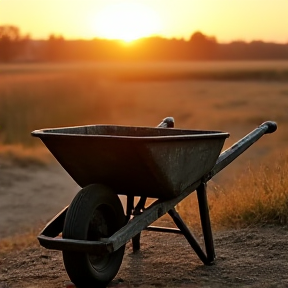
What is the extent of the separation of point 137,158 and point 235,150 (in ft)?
4.37

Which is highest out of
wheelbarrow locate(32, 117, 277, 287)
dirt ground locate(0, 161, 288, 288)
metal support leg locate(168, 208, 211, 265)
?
wheelbarrow locate(32, 117, 277, 287)

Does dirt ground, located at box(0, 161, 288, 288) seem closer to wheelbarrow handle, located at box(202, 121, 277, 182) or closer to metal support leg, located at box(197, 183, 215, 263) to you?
metal support leg, located at box(197, 183, 215, 263)

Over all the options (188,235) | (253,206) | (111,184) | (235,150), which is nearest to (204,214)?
Result: (188,235)

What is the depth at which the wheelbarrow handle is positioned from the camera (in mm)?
4610

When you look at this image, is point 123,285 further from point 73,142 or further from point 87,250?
point 73,142

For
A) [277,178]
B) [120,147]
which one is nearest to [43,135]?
[120,147]

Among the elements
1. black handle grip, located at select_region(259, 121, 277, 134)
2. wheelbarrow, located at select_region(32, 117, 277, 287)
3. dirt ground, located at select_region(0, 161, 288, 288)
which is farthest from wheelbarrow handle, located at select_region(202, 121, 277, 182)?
dirt ground, located at select_region(0, 161, 288, 288)

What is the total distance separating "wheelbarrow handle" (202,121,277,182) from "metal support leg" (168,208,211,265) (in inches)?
13.3

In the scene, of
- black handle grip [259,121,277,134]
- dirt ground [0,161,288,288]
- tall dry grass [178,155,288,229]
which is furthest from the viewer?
tall dry grass [178,155,288,229]

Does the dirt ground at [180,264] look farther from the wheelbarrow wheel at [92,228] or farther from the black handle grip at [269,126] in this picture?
the black handle grip at [269,126]

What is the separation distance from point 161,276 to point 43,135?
125 cm

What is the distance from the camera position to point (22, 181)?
14.5m

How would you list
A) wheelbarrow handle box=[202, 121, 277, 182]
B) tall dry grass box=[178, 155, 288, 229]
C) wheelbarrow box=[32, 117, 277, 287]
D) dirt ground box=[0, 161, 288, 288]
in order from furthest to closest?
tall dry grass box=[178, 155, 288, 229] → wheelbarrow handle box=[202, 121, 277, 182] → dirt ground box=[0, 161, 288, 288] → wheelbarrow box=[32, 117, 277, 287]

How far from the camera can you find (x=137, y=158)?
3.66 metres
